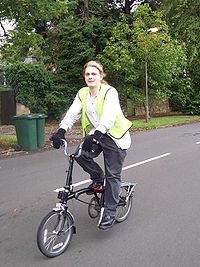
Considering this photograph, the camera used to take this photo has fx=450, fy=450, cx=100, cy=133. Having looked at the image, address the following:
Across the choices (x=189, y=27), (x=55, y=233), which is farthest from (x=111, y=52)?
(x=55, y=233)

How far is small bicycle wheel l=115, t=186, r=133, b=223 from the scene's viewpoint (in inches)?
225

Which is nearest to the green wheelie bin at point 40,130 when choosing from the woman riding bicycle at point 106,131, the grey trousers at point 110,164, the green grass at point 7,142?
the green grass at point 7,142

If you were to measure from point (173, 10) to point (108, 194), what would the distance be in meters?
27.0

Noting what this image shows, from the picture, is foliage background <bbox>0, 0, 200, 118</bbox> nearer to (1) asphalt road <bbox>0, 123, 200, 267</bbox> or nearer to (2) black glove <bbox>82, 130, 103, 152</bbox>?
(1) asphalt road <bbox>0, 123, 200, 267</bbox>

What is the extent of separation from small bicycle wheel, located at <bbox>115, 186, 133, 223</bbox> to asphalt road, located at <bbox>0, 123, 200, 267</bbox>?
10cm

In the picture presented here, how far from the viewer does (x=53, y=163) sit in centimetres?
1113

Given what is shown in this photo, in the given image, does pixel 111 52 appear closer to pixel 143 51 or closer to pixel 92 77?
pixel 143 51

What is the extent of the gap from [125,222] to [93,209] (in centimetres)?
46

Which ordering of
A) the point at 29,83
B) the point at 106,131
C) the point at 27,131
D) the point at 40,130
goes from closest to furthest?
the point at 106,131, the point at 27,131, the point at 40,130, the point at 29,83

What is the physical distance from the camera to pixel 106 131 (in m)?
4.89

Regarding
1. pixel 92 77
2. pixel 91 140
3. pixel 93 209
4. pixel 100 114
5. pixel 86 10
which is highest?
pixel 86 10

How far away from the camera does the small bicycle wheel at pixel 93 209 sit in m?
5.63

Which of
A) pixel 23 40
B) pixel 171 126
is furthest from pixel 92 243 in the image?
pixel 171 126

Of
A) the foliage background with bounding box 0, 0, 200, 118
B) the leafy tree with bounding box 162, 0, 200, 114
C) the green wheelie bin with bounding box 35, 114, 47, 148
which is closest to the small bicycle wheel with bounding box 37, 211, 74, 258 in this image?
the green wheelie bin with bounding box 35, 114, 47, 148
